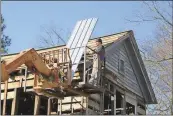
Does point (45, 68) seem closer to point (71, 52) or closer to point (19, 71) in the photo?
point (71, 52)

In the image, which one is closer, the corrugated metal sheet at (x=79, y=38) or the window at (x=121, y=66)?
the corrugated metal sheet at (x=79, y=38)

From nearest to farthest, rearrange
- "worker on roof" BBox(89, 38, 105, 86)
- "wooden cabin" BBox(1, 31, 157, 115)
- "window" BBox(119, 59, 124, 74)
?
"worker on roof" BBox(89, 38, 105, 86) < "wooden cabin" BBox(1, 31, 157, 115) < "window" BBox(119, 59, 124, 74)

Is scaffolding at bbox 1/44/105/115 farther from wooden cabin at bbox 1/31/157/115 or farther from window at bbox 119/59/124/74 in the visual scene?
window at bbox 119/59/124/74

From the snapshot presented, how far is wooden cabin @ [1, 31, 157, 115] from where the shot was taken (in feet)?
49.7

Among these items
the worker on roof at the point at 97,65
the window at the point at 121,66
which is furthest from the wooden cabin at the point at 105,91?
the worker on roof at the point at 97,65

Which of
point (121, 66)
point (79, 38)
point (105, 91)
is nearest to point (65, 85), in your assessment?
point (79, 38)

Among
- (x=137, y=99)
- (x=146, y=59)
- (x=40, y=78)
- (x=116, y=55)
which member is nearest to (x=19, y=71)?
(x=40, y=78)

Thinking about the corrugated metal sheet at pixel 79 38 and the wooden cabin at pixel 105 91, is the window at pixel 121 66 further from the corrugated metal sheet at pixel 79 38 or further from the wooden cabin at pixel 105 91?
the corrugated metal sheet at pixel 79 38

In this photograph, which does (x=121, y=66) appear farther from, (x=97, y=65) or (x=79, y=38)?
(x=97, y=65)

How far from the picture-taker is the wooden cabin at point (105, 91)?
15.2m

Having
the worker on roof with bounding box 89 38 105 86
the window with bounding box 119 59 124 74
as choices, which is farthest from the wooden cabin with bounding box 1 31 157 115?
the worker on roof with bounding box 89 38 105 86

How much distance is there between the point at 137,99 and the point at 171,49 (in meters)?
9.03

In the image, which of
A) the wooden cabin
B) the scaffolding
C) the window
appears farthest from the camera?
the window

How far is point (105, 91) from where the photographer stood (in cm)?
1584
